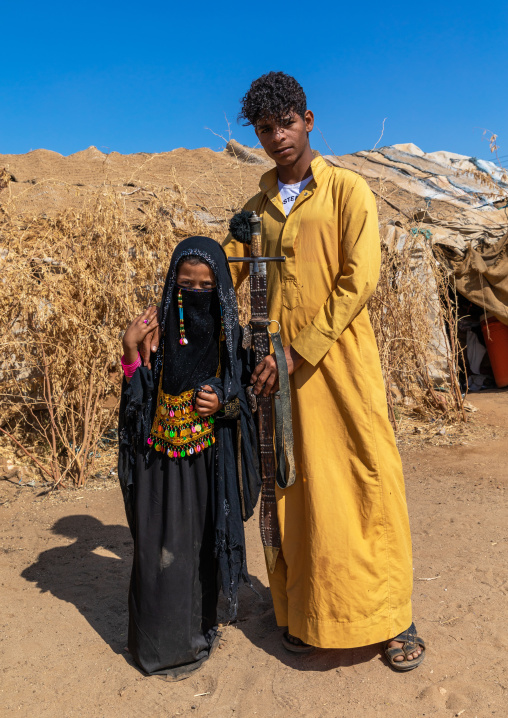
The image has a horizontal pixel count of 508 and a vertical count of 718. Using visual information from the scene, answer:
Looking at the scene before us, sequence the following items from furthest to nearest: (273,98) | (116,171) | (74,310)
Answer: (116,171) < (74,310) < (273,98)

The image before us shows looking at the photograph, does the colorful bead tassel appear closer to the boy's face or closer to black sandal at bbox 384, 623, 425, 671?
the boy's face

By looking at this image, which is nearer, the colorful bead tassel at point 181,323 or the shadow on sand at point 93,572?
the colorful bead tassel at point 181,323

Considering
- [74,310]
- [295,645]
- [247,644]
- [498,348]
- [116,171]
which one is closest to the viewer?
[295,645]

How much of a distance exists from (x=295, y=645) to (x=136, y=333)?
4.55ft

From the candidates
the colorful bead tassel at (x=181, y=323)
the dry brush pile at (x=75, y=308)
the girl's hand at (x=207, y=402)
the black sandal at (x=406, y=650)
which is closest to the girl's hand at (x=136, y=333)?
the colorful bead tassel at (x=181, y=323)

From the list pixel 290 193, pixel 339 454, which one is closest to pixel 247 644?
pixel 339 454

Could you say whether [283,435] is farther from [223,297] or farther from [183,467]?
[223,297]

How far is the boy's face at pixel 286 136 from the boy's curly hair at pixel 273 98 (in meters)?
0.02

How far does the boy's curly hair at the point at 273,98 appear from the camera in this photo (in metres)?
2.09

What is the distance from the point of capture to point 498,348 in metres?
7.58

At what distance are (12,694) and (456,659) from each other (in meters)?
1.71

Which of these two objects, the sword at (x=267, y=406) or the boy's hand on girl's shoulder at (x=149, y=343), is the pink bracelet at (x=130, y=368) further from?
the sword at (x=267, y=406)

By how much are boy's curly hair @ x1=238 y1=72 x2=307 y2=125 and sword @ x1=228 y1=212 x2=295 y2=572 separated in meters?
0.35

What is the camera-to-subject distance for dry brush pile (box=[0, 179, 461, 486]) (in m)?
4.44
